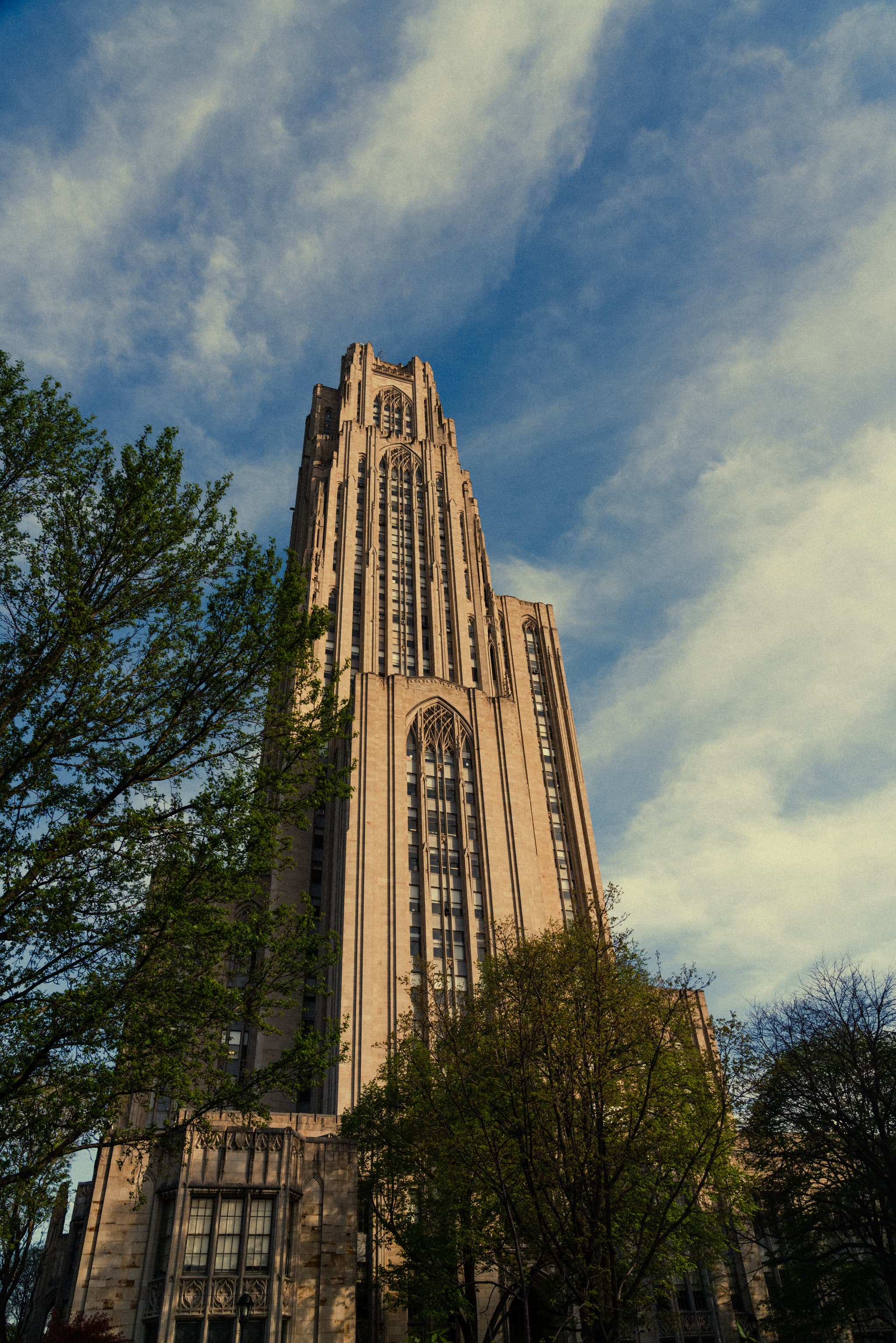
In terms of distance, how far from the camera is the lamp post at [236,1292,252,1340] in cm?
2355

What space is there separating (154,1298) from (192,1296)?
1485mm

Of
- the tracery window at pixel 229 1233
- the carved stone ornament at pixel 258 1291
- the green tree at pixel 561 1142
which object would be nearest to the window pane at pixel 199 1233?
the tracery window at pixel 229 1233

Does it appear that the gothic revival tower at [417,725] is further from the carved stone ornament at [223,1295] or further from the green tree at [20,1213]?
the carved stone ornament at [223,1295]

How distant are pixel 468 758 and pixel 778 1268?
36.9 m

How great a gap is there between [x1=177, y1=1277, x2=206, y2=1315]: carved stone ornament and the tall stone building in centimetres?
6

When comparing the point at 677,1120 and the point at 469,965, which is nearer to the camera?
the point at 677,1120

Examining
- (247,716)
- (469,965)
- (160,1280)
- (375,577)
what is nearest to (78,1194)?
(160,1280)

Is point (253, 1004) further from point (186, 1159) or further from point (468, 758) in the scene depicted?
point (468, 758)

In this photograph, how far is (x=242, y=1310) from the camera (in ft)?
77.6

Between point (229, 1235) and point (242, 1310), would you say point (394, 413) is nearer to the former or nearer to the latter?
point (229, 1235)

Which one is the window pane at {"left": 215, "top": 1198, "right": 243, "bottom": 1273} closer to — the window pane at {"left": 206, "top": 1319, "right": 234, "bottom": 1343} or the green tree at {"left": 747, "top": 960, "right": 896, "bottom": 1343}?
the window pane at {"left": 206, "top": 1319, "right": 234, "bottom": 1343}

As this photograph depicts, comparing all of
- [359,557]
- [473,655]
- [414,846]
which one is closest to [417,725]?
[414,846]

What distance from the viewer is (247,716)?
16.0 meters

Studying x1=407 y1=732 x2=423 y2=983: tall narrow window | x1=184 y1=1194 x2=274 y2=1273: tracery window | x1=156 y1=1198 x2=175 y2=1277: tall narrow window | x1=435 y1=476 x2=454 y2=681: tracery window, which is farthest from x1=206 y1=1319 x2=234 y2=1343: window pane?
x1=435 y1=476 x2=454 y2=681: tracery window
